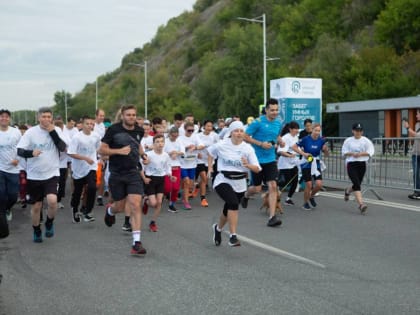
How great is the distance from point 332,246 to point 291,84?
1083 cm

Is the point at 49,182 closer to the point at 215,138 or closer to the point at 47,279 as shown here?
the point at 47,279

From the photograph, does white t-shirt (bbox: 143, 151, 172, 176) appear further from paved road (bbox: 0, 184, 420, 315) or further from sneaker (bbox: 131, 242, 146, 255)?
sneaker (bbox: 131, 242, 146, 255)

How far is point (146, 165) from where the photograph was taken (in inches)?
426

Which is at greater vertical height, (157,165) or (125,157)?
(125,157)

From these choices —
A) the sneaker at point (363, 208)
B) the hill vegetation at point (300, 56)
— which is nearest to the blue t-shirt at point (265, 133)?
the sneaker at point (363, 208)

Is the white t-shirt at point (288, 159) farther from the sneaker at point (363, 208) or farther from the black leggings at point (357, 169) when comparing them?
the sneaker at point (363, 208)

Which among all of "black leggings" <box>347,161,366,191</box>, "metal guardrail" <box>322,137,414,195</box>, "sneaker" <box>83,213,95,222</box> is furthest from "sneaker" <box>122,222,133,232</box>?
"metal guardrail" <box>322,137,414,195</box>

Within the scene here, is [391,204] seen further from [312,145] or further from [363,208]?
[312,145]

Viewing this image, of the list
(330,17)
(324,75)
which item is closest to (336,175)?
(324,75)

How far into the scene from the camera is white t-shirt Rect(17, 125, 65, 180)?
29.7ft

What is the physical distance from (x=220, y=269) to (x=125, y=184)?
6.34ft

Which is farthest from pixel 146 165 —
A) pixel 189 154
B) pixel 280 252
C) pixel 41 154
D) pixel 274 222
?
pixel 280 252

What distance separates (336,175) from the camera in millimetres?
17344

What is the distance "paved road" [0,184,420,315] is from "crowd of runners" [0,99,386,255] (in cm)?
40
